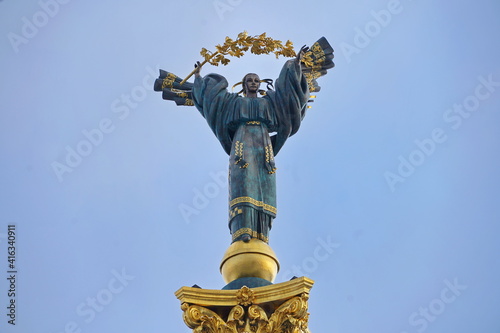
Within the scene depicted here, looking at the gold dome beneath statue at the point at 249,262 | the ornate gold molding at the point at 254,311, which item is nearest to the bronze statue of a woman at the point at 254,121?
the gold dome beneath statue at the point at 249,262

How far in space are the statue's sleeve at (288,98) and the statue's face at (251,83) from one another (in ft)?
1.18

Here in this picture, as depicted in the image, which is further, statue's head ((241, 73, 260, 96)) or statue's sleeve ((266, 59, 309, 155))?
statue's head ((241, 73, 260, 96))

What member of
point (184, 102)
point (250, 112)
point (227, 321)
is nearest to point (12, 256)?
point (184, 102)

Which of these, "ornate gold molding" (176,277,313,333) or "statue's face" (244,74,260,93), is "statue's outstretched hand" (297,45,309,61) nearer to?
"statue's face" (244,74,260,93)

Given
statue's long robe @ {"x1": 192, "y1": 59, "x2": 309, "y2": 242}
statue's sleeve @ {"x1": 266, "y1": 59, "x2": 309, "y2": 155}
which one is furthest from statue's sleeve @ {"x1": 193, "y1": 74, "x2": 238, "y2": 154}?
statue's sleeve @ {"x1": 266, "y1": 59, "x2": 309, "y2": 155}

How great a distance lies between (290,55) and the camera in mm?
18984

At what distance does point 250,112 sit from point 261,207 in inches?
77.9

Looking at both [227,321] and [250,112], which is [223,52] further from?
[227,321]

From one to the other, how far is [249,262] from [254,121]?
119 inches

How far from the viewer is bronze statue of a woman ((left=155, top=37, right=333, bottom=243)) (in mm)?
17344

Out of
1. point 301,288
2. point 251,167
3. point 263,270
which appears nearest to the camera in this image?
point 301,288

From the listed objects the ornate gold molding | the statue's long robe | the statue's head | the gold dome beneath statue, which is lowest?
the ornate gold molding

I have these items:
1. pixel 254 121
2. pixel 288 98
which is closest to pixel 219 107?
pixel 254 121

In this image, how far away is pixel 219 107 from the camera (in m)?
18.6
